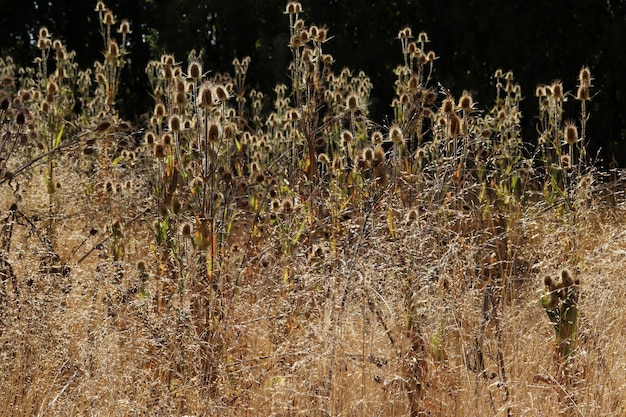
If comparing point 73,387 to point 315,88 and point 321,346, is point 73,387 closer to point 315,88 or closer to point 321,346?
point 321,346

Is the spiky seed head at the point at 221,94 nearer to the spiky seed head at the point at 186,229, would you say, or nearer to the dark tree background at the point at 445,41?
the spiky seed head at the point at 186,229

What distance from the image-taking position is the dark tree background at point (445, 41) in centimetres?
902

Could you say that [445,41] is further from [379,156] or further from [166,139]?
[379,156]

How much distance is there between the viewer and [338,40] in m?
9.45

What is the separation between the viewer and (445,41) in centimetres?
962

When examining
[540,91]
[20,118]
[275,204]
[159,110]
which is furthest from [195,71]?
[540,91]

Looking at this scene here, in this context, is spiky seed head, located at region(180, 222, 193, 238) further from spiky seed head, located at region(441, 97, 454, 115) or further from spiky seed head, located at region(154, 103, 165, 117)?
spiky seed head, located at region(441, 97, 454, 115)

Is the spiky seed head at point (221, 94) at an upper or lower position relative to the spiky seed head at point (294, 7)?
lower

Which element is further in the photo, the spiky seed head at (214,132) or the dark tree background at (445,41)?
the dark tree background at (445,41)

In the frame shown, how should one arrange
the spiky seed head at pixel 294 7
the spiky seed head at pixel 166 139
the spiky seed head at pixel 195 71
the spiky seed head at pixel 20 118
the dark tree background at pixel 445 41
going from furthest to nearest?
the dark tree background at pixel 445 41 < the spiky seed head at pixel 294 7 < the spiky seed head at pixel 166 139 < the spiky seed head at pixel 20 118 < the spiky seed head at pixel 195 71

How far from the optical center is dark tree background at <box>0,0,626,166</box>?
902 centimetres

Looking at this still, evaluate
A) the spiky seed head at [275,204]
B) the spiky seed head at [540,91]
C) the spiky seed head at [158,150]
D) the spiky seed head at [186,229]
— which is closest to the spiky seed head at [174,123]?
the spiky seed head at [158,150]

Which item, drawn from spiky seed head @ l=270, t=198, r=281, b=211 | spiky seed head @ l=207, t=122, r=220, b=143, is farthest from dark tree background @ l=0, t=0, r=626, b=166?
spiky seed head @ l=207, t=122, r=220, b=143

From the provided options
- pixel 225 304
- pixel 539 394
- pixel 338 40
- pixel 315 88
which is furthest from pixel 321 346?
pixel 338 40
